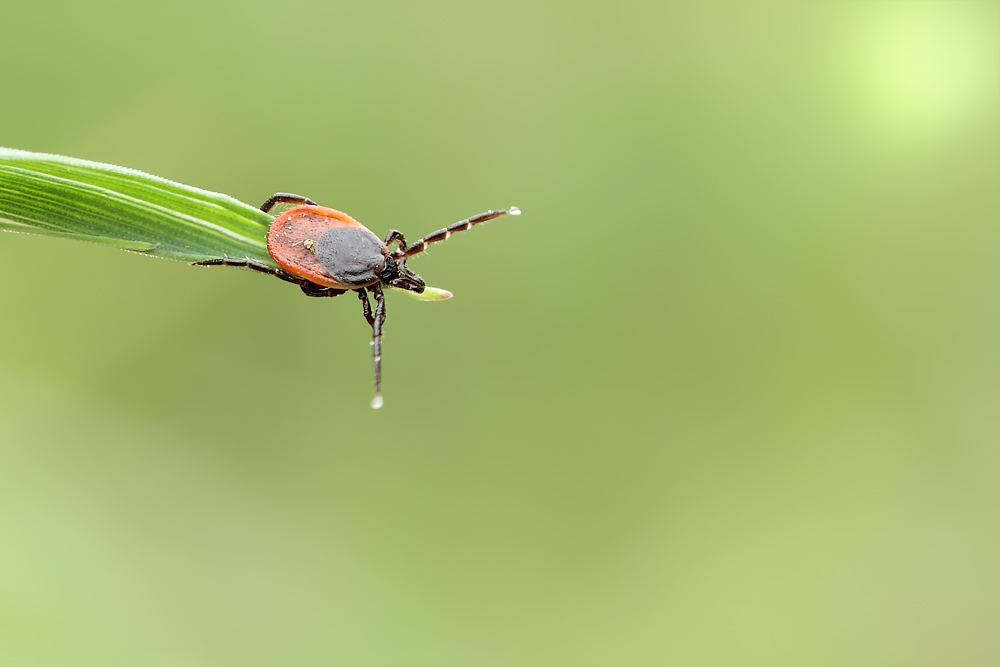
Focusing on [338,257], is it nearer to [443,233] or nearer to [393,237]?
[393,237]

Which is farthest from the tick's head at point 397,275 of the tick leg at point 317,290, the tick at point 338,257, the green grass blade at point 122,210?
the green grass blade at point 122,210

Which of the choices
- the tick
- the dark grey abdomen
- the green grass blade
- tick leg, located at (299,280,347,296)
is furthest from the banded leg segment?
the green grass blade

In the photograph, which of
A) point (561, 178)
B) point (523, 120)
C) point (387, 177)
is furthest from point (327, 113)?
point (561, 178)

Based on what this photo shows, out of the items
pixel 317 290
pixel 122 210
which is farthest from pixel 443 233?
pixel 122 210

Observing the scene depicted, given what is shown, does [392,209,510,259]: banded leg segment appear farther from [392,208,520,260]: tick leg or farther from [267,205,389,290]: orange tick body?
[267,205,389,290]: orange tick body

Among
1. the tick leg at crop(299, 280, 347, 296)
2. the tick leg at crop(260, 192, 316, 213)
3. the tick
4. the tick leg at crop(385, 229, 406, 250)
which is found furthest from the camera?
the tick leg at crop(385, 229, 406, 250)

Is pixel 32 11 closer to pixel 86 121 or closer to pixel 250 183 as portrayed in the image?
pixel 86 121
